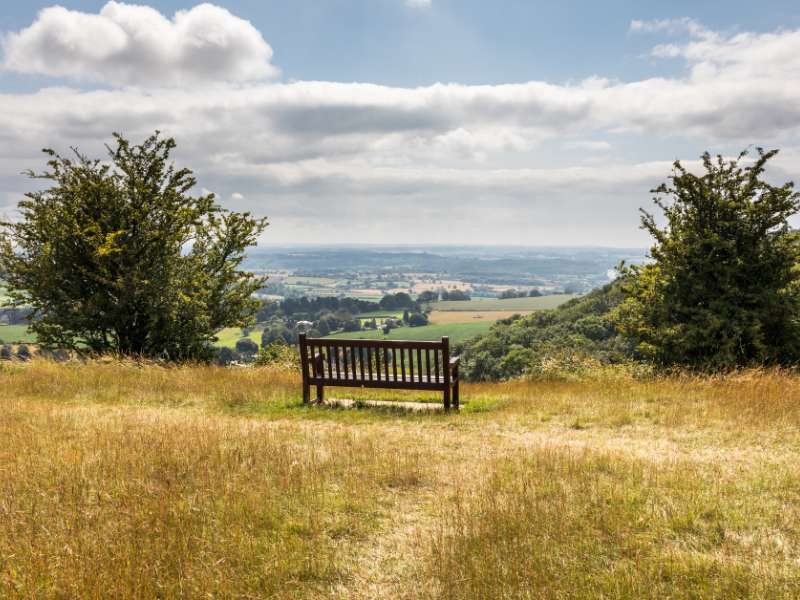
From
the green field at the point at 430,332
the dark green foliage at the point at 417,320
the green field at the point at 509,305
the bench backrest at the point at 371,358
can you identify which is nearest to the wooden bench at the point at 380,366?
the bench backrest at the point at 371,358

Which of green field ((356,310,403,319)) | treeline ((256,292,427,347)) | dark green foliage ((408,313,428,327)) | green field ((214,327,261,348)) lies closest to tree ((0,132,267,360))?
green field ((214,327,261,348))

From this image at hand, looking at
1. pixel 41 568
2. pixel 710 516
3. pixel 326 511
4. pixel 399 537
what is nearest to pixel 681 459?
pixel 710 516

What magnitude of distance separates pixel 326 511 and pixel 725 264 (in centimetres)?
1275

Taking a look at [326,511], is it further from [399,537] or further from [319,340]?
[319,340]

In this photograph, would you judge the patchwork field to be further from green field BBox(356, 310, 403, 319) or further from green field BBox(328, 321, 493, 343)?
green field BBox(356, 310, 403, 319)

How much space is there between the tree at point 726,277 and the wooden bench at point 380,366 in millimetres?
7779

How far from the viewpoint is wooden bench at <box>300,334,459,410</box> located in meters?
8.02

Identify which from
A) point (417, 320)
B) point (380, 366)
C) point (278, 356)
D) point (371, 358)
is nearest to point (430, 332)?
point (417, 320)

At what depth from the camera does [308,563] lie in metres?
3.46

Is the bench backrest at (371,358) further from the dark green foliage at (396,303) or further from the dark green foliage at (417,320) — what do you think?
the dark green foliage at (396,303)

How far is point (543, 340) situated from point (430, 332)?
135 feet

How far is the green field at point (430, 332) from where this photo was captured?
6816cm

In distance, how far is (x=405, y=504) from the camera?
177 inches

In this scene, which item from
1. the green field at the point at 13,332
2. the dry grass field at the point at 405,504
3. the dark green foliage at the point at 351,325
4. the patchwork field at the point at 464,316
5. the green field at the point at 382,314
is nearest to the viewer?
the dry grass field at the point at 405,504
